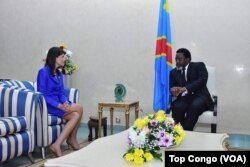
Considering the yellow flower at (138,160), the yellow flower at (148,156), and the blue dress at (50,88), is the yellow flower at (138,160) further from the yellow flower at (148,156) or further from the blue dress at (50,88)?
the blue dress at (50,88)

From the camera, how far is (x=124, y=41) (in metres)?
5.53

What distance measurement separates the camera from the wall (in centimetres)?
500

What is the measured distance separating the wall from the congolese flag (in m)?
0.17

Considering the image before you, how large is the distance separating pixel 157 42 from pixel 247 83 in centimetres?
140

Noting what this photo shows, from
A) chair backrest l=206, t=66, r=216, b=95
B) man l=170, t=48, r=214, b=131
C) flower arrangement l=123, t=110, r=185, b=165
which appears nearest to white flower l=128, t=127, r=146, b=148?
flower arrangement l=123, t=110, r=185, b=165

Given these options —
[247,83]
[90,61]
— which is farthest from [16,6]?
[247,83]

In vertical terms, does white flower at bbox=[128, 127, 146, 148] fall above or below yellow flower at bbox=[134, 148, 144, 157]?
above

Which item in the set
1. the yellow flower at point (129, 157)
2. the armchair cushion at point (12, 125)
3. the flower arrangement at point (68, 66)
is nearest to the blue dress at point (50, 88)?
the armchair cushion at point (12, 125)

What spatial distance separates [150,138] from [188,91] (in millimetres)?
2310

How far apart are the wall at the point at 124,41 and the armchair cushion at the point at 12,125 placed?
2.30 meters

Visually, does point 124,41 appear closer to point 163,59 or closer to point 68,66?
point 163,59

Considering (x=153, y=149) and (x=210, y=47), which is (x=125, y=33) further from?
(x=153, y=149)

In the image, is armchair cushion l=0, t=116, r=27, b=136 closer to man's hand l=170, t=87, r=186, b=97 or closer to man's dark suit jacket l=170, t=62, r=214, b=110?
man's hand l=170, t=87, r=186, b=97

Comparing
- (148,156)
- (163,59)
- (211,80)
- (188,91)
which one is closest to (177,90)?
(188,91)
